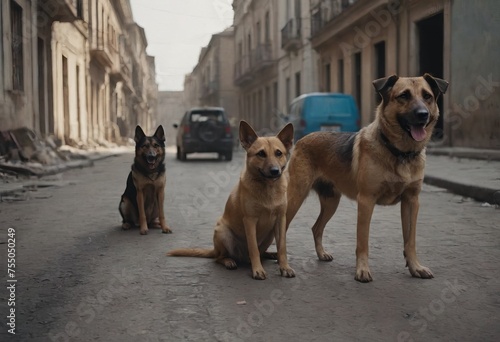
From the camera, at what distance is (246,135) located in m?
3.84

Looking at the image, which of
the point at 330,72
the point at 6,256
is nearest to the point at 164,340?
the point at 6,256

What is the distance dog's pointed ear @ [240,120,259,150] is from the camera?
150 inches

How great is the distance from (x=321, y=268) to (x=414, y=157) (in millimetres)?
1055

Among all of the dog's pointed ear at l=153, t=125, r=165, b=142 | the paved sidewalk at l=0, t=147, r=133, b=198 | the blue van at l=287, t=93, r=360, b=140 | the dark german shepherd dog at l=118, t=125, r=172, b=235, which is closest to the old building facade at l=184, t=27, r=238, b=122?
the blue van at l=287, t=93, r=360, b=140

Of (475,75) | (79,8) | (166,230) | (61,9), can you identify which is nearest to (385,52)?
(475,75)

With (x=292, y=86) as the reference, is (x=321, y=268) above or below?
below

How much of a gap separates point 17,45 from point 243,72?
29.8 metres

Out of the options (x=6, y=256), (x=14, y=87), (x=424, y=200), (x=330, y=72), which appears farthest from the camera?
(x=330, y=72)

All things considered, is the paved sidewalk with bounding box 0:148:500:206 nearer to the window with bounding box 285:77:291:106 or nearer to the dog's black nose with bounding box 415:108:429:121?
the dog's black nose with bounding box 415:108:429:121

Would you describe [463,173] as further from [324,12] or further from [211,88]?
[211,88]

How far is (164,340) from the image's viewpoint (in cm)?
253

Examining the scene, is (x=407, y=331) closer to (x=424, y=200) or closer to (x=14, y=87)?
(x=424, y=200)

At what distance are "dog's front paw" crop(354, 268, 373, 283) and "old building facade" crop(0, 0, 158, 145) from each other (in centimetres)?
1156

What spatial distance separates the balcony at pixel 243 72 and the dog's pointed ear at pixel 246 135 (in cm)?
3633
